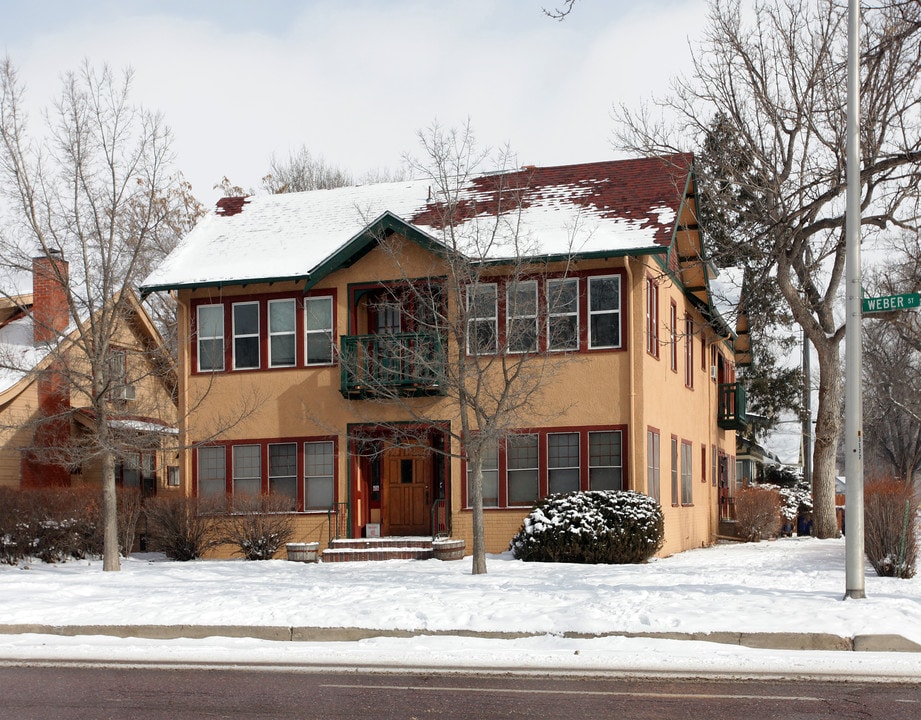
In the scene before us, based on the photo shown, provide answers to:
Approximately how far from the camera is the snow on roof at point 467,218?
23188 millimetres

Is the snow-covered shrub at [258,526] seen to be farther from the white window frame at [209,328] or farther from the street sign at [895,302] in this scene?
the street sign at [895,302]

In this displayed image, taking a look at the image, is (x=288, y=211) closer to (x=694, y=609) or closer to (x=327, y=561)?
(x=327, y=561)

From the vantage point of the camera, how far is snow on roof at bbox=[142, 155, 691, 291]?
23.2 metres

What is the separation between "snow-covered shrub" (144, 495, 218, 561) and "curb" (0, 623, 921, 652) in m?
9.64

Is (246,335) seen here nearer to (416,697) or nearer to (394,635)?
(394,635)

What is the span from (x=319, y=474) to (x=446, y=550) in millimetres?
4087

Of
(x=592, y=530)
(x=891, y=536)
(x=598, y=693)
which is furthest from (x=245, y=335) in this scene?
(x=598, y=693)

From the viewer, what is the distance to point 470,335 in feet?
70.0

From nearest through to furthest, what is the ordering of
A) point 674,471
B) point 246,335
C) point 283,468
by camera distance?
point 283,468 → point 246,335 → point 674,471

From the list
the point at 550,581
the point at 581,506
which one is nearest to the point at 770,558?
the point at 581,506

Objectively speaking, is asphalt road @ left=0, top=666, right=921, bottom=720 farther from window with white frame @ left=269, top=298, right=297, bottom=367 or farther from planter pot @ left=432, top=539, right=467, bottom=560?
window with white frame @ left=269, top=298, right=297, bottom=367

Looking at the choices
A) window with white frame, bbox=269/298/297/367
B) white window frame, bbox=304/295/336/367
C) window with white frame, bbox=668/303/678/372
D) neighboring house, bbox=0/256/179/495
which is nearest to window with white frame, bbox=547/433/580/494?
window with white frame, bbox=668/303/678/372

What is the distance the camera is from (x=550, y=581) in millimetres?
17141

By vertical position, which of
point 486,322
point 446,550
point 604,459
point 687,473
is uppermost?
point 486,322
